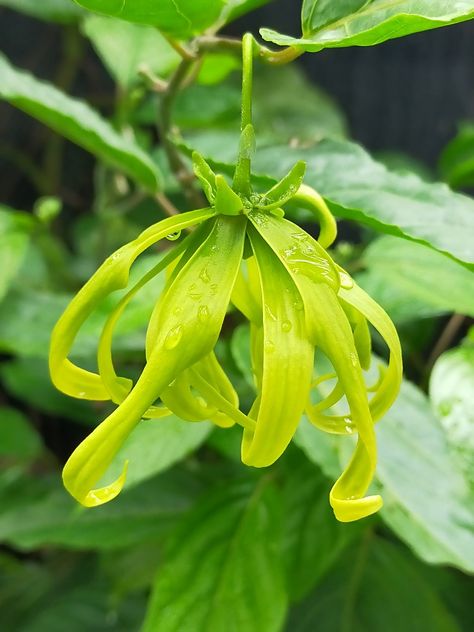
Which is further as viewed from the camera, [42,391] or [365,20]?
[42,391]

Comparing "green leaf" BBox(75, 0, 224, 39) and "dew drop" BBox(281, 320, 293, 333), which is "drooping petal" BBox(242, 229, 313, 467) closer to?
"dew drop" BBox(281, 320, 293, 333)

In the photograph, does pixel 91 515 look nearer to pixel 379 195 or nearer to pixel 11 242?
pixel 11 242

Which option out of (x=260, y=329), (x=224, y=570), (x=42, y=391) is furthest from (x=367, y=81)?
(x=260, y=329)

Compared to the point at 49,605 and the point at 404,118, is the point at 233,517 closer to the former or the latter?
the point at 49,605

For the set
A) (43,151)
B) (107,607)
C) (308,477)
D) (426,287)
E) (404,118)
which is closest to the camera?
(426,287)

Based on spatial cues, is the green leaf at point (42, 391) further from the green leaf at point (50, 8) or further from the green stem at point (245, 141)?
the green stem at point (245, 141)

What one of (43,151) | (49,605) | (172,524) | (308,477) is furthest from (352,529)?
Answer: (43,151)
